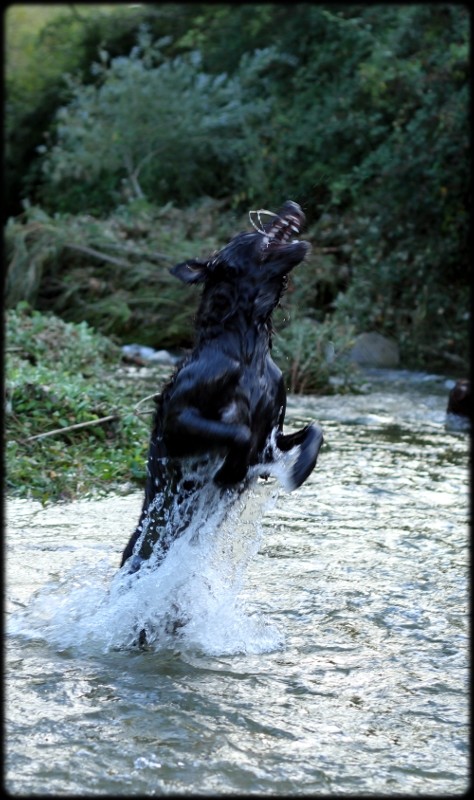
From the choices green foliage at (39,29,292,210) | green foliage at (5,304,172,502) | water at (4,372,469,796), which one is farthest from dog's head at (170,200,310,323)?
green foliage at (39,29,292,210)

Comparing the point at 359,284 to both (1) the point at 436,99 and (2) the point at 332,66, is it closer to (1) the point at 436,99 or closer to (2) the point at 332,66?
(1) the point at 436,99

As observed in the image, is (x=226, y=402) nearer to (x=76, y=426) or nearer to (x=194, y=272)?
(x=194, y=272)

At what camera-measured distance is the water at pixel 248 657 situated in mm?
3227

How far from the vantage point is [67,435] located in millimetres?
8227

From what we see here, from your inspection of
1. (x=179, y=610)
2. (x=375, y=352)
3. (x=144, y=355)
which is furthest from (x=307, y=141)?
(x=179, y=610)

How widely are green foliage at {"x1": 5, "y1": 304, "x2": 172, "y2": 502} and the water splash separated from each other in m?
2.64

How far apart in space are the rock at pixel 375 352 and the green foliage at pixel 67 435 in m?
5.59

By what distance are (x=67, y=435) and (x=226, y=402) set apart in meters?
4.23

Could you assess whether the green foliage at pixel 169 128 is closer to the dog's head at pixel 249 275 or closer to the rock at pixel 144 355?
the rock at pixel 144 355

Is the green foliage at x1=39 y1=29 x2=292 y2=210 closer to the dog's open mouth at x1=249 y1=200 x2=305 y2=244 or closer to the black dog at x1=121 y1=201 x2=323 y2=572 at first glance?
the dog's open mouth at x1=249 y1=200 x2=305 y2=244

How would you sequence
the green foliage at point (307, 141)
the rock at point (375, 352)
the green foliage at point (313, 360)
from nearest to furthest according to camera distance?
the green foliage at point (313, 360) → the green foliage at point (307, 141) → the rock at point (375, 352)

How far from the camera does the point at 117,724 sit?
3518 mm

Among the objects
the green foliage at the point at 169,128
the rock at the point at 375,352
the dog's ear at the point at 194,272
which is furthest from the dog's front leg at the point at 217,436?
the green foliage at the point at 169,128

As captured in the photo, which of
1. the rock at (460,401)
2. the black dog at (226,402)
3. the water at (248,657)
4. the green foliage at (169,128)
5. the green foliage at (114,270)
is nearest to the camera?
the water at (248,657)
